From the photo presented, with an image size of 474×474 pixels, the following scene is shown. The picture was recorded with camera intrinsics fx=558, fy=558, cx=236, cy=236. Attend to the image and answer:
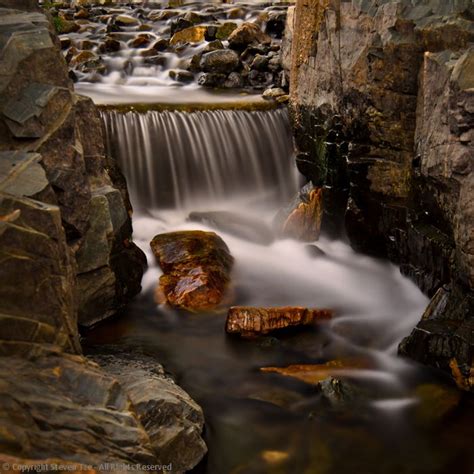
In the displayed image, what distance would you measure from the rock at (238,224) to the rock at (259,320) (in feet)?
8.34

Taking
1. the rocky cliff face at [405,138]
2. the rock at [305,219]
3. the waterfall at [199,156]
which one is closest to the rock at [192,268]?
the rock at [305,219]

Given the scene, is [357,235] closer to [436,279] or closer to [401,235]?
[401,235]

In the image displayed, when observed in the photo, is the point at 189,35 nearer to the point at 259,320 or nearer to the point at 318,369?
the point at 259,320

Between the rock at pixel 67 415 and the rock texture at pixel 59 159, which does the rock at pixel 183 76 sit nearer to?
the rock texture at pixel 59 159

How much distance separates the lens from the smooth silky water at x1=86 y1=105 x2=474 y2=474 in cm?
441

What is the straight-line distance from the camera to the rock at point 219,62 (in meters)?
14.0

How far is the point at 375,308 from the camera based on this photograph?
6.66m

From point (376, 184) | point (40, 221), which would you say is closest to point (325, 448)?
point (40, 221)

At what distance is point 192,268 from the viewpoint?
22.9 ft

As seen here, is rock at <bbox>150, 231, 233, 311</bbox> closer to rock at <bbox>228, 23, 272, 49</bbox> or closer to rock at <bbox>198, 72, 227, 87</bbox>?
rock at <bbox>198, 72, 227, 87</bbox>

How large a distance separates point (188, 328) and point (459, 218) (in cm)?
306

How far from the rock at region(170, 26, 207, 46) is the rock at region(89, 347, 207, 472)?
1395 centimetres

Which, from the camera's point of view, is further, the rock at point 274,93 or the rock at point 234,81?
the rock at point 234,81

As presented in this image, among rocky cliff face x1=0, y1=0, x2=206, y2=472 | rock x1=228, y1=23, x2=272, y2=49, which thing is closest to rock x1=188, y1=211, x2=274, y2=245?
rocky cliff face x1=0, y1=0, x2=206, y2=472
